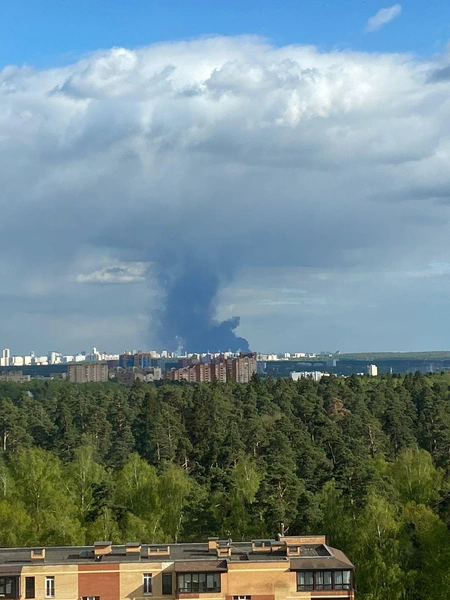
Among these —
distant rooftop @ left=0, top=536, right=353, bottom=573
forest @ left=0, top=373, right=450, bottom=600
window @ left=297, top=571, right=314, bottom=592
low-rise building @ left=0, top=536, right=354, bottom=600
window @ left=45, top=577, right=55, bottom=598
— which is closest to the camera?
low-rise building @ left=0, top=536, right=354, bottom=600

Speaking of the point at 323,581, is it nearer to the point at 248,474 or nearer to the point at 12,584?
the point at 12,584

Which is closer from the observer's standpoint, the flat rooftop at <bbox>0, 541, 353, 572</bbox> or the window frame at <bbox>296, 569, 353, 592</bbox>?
the window frame at <bbox>296, 569, 353, 592</bbox>

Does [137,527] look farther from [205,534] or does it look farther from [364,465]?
[364,465]

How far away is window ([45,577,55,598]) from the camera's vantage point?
34.2m

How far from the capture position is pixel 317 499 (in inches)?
1939

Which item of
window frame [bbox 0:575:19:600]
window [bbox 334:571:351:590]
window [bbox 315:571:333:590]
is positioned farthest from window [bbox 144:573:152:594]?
window [bbox 334:571:351:590]

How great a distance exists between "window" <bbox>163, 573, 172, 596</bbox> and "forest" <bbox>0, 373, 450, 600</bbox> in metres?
9.56

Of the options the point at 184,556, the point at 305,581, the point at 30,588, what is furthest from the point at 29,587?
the point at 305,581

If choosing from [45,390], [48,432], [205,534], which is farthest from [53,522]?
[45,390]

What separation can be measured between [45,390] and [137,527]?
9738cm

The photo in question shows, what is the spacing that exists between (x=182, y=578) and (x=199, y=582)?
2.16 ft

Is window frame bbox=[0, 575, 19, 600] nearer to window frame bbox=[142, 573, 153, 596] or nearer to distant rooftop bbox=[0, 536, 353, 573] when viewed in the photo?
distant rooftop bbox=[0, 536, 353, 573]

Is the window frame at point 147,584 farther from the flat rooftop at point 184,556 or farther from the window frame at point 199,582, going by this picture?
the window frame at point 199,582

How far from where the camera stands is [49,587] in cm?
3425
